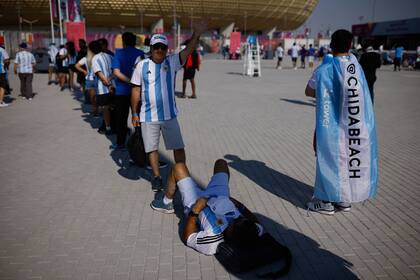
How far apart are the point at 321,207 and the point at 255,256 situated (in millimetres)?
1491

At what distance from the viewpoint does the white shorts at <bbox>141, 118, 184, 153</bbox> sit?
4473 mm

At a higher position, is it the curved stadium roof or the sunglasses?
the curved stadium roof

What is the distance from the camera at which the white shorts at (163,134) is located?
447cm

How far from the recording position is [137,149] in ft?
18.1

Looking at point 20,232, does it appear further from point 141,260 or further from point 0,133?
point 0,133

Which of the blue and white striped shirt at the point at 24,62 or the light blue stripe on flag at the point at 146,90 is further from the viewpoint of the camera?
the blue and white striped shirt at the point at 24,62

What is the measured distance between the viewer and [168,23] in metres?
73.5

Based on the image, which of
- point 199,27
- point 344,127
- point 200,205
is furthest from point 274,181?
point 199,27

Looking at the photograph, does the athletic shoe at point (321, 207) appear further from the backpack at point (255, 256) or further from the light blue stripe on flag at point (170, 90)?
the light blue stripe on flag at point (170, 90)

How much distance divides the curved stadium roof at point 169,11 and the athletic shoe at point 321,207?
6003 cm

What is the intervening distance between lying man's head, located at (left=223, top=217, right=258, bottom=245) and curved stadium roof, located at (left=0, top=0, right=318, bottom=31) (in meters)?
61.2

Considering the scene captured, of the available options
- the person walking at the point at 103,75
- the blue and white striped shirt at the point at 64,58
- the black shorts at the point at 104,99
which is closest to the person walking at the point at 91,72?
the person walking at the point at 103,75

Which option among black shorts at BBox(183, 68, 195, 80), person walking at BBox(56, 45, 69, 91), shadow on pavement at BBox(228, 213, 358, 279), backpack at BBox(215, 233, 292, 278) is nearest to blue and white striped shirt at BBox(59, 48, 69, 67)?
person walking at BBox(56, 45, 69, 91)

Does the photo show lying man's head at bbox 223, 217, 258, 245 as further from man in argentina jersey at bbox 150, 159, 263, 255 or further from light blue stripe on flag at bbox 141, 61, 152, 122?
light blue stripe on flag at bbox 141, 61, 152, 122
